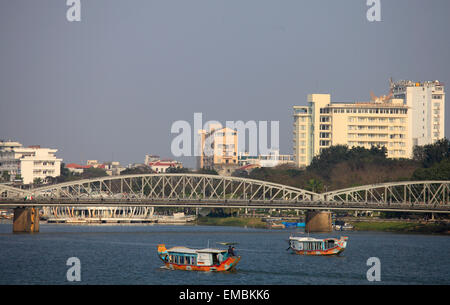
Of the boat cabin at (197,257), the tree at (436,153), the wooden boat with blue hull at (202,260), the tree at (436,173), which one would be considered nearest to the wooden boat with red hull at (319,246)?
the wooden boat with blue hull at (202,260)

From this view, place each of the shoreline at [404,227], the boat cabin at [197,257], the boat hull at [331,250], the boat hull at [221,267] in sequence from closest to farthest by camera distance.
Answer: the boat cabin at [197,257], the boat hull at [221,267], the boat hull at [331,250], the shoreline at [404,227]

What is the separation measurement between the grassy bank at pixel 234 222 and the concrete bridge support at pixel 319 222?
76.4ft

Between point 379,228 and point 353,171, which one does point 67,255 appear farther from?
point 353,171

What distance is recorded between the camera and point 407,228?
126750mm

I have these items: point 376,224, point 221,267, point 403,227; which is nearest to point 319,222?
point 403,227

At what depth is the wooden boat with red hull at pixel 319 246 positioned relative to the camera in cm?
8881

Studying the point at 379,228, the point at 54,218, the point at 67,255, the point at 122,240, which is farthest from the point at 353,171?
the point at 67,255

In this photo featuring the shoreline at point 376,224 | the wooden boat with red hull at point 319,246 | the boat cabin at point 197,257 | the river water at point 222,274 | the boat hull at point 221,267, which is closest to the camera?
the river water at point 222,274

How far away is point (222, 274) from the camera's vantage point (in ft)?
237

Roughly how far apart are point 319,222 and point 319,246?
33.4m

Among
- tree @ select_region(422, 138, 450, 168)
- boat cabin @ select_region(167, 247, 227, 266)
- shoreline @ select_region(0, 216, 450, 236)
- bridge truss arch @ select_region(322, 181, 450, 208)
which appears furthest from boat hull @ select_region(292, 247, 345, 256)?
tree @ select_region(422, 138, 450, 168)

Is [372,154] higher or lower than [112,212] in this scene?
higher

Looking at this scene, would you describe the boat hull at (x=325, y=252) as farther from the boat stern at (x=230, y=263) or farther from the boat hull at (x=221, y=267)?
the boat stern at (x=230, y=263)

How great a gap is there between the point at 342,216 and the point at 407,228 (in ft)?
81.0
